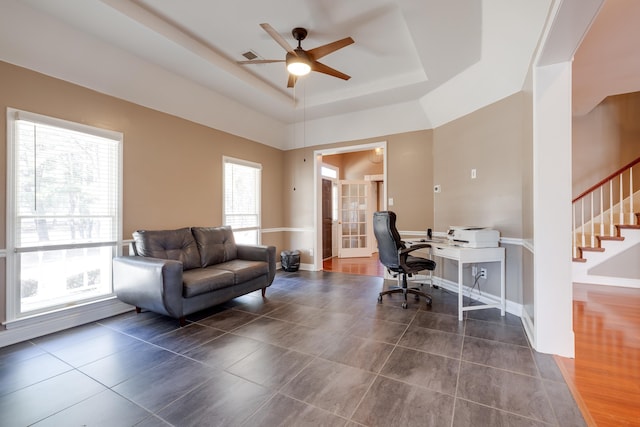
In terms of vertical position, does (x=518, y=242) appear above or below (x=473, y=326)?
above

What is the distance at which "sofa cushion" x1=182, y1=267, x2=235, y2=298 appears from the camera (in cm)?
275

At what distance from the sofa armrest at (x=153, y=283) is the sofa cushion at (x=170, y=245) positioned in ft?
0.74

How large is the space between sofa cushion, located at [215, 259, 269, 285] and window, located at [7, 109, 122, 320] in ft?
4.08

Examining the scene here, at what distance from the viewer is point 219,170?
4383 millimetres

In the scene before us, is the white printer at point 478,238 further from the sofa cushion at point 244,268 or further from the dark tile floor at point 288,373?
the sofa cushion at point 244,268

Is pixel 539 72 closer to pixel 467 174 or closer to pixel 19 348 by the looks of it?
pixel 467 174

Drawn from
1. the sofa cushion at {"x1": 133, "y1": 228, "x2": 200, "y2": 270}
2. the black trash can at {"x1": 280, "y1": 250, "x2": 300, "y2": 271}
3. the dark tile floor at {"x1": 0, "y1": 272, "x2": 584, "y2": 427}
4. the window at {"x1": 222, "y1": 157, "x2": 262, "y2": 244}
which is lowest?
the dark tile floor at {"x1": 0, "y1": 272, "x2": 584, "y2": 427}

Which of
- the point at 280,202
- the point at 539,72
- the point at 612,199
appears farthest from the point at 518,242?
the point at 280,202

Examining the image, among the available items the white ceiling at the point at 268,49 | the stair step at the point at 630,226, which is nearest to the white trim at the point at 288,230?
the white ceiling at the point at 268,49

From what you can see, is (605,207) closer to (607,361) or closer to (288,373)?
(607,361)

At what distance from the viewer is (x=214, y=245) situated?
373 centimetres

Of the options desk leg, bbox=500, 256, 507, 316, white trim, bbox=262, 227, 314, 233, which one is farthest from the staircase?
white trim, bbox=262, 227, 314, 233

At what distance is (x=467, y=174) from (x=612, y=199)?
2885mm

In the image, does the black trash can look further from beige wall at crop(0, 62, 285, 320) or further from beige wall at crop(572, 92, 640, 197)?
beige wall at crop(572, 92, 640, 197)
